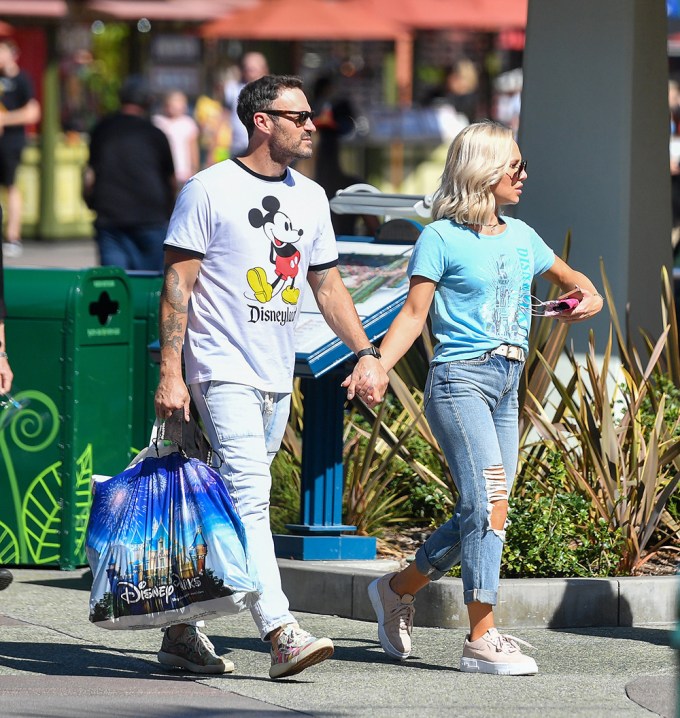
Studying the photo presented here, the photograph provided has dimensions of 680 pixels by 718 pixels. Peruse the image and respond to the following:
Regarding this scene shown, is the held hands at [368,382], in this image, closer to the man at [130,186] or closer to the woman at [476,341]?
the woman at [476,341]

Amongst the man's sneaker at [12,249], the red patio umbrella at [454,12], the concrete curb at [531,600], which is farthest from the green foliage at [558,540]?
the red patio umbrella at [454,12]

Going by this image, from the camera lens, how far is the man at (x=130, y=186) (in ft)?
39.0

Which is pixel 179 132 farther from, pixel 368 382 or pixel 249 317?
pixel 368 382

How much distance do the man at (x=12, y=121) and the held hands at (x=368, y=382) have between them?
13.8 meters

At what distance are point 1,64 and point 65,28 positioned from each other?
22.9 ft

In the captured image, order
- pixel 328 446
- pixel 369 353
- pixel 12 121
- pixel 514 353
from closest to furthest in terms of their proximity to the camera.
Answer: pixel 369 353 → pixel 514 353 → pixel 328 446 → pixel 12 121

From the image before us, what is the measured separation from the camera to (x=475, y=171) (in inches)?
225

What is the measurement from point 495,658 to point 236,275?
1500mm

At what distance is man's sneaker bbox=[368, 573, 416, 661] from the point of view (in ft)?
19.5

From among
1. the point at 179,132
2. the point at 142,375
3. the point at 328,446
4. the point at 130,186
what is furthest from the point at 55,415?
the point at 179,132

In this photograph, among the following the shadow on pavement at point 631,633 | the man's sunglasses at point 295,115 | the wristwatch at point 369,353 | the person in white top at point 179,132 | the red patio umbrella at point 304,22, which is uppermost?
the red patio umbrella at point 304,22

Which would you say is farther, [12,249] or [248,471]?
[12,249]

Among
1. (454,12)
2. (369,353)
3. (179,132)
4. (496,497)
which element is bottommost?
(496,497)

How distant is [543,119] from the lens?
27.7 feet
